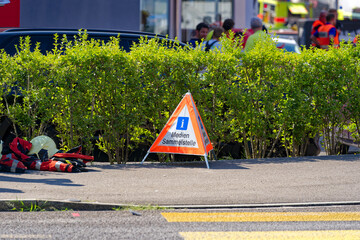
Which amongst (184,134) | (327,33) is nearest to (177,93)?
(184,134)

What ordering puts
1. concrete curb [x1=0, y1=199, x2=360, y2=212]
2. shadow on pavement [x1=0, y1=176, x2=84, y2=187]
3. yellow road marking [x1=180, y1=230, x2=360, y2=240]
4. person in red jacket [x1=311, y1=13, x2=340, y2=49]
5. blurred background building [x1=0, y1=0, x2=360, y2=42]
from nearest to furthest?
1. yellow road marking [x1=180, y1=230, x2=360, y2=240]
2. concrete curb [x1=0, y1=199, x2=360, y2=212]
3. shadow on pavement [x1=0, y1=176, x2=84, y2=187]
4. blurred background building [x1=0, y1=0, x2=360, y2=42]
5. person in red jacket [x1=311, y1=13, x2=340, y2=49]

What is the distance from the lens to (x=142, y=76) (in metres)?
9.94

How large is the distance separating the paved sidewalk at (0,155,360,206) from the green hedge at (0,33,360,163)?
1.73 ft

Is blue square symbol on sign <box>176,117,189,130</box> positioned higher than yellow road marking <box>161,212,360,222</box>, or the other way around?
blue square symbol on sign <box>176,117,189,130</box>

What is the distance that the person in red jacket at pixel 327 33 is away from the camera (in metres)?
18.2

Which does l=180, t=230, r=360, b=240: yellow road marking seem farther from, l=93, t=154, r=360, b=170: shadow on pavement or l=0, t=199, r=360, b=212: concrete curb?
l=93, t=154, r=360, b=170: shadow on pavement

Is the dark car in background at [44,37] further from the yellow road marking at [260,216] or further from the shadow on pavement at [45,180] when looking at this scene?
the yellow road marking at [260,216]

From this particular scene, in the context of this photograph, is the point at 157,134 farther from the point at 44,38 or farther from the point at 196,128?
the point at 44,38

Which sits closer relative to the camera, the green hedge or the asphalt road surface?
the asphalt road surface

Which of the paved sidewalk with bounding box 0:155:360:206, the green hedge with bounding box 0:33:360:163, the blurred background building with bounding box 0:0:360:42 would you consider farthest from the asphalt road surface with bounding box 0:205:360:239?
the blurred background building with bounding box 0:0:360:42

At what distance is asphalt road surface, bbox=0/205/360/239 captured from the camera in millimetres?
5871

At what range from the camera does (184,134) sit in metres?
9.73

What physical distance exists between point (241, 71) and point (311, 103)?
3.83 feet

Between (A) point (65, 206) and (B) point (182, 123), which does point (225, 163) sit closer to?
(B) point (182, 123)
